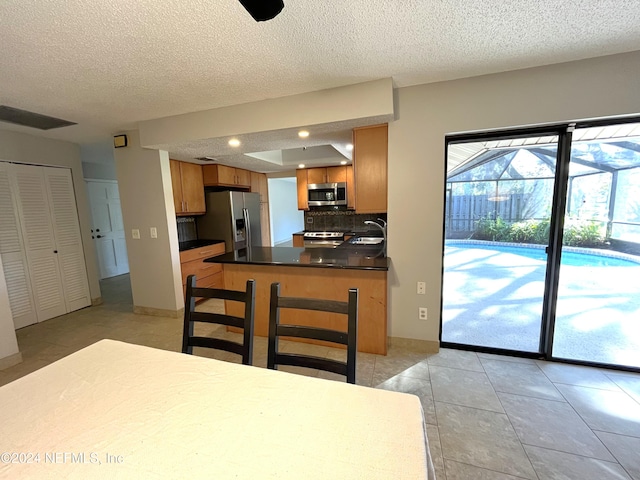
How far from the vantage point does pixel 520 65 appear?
1942 mm

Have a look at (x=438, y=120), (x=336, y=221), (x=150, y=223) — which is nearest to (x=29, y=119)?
(x=150, y=223)

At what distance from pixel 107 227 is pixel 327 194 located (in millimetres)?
4692

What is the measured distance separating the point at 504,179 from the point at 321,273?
6.15 ft

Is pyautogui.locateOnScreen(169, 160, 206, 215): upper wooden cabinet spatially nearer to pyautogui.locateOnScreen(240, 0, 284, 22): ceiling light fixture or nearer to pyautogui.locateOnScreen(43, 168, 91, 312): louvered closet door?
pyautogui.locateOnScreen(43, 168, 91, 312): louvered closet door

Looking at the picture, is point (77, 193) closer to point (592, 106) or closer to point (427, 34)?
point (427, 34)

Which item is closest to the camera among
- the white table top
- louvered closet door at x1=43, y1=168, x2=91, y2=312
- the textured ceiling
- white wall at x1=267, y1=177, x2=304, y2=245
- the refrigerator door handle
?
the white table top

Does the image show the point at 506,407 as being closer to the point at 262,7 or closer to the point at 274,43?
the point at 262,7

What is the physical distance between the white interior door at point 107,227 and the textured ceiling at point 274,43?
348 centimetres

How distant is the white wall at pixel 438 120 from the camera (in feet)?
6.13

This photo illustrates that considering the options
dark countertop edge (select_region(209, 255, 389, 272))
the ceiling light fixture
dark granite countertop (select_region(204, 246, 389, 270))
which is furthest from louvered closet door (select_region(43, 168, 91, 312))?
the ceiling light fixture

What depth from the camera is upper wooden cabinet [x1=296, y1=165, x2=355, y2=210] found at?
4.65m

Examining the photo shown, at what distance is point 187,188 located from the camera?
3.98 meters

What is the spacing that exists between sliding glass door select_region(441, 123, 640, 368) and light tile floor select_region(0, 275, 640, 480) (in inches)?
12.3

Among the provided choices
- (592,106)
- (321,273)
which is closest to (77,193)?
(321,273)
